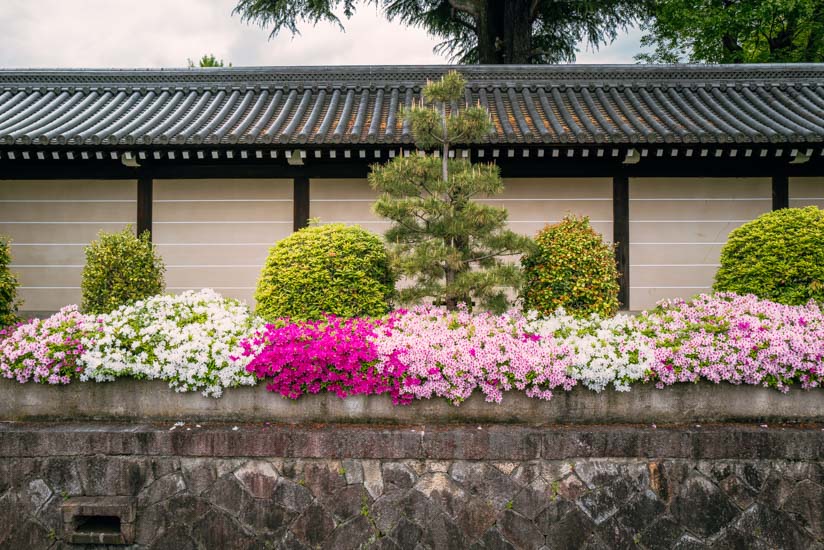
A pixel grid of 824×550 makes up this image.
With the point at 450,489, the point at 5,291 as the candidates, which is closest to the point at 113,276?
the point at 5,291

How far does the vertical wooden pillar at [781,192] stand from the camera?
7406 mm

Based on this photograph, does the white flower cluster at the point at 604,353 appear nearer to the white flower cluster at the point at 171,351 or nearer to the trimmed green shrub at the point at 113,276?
the white flower cluster at the point at 171,351

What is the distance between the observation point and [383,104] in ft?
26.9

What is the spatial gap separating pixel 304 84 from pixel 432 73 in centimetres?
229

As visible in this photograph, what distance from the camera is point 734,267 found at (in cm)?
543

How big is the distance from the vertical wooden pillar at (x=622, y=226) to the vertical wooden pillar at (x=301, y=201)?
4.45 m

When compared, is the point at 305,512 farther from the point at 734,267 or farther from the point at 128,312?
the point at 734,267

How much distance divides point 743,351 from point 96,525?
510 cm

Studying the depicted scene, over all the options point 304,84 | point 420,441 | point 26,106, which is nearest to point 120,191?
point 26,106

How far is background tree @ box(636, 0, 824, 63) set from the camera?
1445cm

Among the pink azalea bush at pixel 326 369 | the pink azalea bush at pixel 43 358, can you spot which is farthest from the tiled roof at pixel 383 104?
the pink azalea bush at pixel 326 369

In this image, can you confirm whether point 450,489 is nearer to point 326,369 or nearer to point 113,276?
point 326,369

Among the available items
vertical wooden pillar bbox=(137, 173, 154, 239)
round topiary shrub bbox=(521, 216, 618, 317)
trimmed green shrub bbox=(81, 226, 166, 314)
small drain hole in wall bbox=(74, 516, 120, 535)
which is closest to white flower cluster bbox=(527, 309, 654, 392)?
round topiary shrub bbox=(521, 216, 618, 317)

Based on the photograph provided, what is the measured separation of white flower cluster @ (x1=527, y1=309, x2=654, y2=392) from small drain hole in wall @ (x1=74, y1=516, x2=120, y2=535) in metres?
3.59
